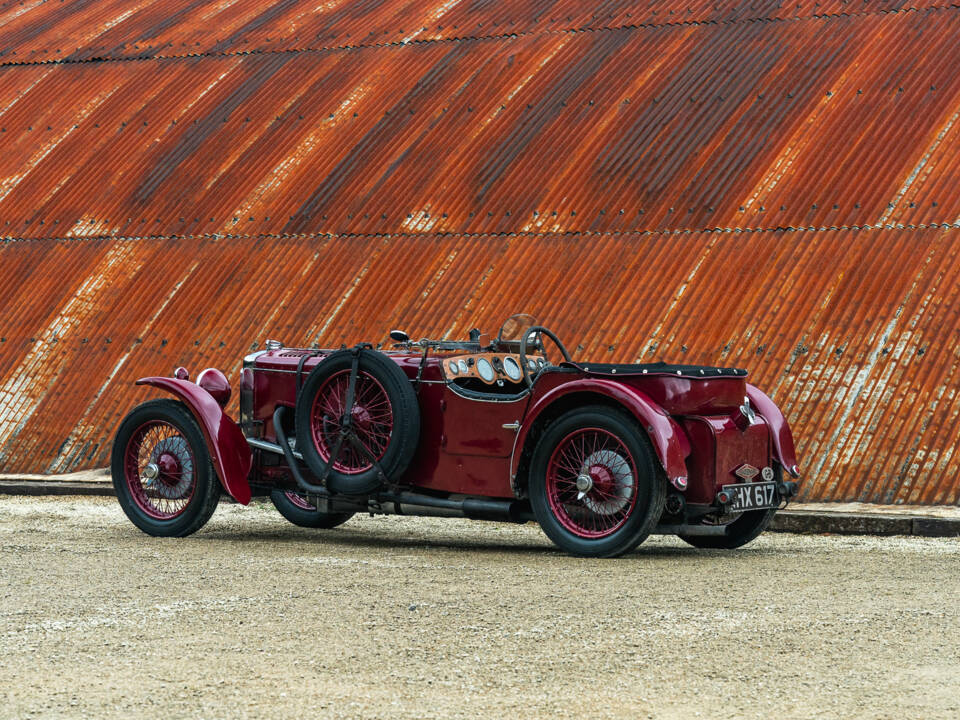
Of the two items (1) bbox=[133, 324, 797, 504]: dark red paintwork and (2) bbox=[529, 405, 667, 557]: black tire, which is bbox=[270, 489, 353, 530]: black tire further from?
(2) bbox=[529, 405, 667, 557]: black tire

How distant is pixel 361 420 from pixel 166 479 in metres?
1.65

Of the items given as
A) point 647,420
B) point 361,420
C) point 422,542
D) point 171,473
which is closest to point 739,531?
point 647,420

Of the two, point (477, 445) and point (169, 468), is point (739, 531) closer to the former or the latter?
point (477, 445)

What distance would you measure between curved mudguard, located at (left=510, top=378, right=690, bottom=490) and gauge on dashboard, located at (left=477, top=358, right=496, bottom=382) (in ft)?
2.33

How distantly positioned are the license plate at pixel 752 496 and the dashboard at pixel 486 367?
1.81 metres

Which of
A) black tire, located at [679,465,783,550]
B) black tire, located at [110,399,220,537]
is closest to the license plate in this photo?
black tire, located at [679,465,783,550]

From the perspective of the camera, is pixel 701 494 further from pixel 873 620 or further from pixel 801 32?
pixel 801 32

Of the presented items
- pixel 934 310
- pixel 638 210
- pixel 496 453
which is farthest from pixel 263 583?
pixel 638 210

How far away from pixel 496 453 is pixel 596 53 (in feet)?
30.8

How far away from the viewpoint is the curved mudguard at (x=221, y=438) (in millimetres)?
9281

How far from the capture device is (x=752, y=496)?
8383mm

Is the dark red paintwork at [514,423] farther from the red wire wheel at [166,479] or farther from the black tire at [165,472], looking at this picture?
the red wire wheel at [166,479]

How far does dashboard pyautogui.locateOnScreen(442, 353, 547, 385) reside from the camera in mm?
8961

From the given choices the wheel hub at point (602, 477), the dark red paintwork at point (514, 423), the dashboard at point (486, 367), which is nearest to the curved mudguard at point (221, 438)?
the dark red paintwork at point (514, 423)
